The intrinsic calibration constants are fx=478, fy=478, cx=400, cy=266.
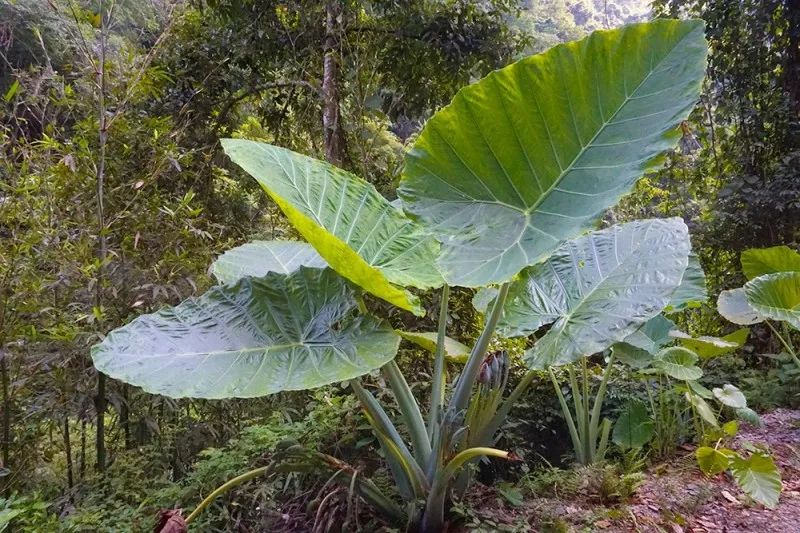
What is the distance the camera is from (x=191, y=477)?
1564 mm

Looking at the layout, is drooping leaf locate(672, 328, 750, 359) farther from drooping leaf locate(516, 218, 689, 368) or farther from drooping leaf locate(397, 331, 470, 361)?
drooping leaf locate(397, 331, 470, 361)

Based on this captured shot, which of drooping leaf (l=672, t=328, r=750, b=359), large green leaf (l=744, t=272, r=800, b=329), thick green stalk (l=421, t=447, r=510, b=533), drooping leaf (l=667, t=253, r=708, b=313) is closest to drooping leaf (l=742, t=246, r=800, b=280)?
large green leaf (l=744, t=272, r=800, b=329)

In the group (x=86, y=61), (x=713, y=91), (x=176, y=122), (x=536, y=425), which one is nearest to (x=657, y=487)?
(x=536, y=425)

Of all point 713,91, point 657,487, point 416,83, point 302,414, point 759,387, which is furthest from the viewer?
point 713,91

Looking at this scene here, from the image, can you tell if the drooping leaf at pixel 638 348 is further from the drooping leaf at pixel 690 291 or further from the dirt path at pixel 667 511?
the dirt path at pixel 667 511

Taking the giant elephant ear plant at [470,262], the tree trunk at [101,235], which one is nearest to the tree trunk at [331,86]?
the tree trunk at [101,235]

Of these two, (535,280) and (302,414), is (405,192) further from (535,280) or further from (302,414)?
(302,414)

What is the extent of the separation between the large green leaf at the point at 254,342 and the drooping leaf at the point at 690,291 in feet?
3.14

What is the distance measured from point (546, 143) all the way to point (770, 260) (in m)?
2.05

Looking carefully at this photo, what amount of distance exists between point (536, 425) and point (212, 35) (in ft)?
9.75

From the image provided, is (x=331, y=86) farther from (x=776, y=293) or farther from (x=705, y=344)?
(x=776, y=293)

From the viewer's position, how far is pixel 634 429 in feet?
5.76

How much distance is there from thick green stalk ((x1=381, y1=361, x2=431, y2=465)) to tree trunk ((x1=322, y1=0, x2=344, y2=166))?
1.60 metres

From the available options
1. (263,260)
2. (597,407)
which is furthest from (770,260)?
(263,260)
